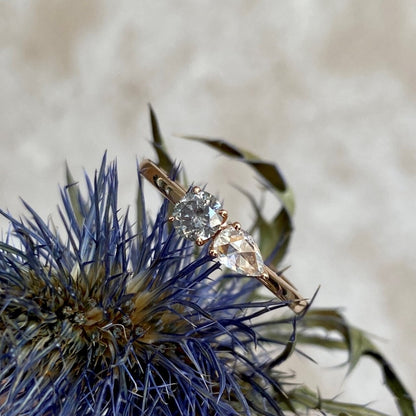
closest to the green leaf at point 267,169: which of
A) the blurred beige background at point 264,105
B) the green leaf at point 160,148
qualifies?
the green leaf at point 160,148

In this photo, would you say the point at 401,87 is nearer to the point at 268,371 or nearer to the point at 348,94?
the point at 348,94

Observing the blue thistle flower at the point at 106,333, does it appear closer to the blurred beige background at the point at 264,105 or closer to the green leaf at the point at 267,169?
the green leaf at the point at 267,169

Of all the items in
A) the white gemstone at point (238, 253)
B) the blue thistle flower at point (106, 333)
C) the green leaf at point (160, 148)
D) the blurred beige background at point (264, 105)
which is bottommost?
the blue thistle flower at point (106, 333)

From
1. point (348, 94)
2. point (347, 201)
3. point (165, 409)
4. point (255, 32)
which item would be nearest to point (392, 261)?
point (347, 201)

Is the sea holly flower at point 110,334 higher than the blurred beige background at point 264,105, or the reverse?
the blurred beige background at point 264,105

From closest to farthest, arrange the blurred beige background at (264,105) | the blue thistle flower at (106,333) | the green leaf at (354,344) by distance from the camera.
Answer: the blue thistle flower at (106,333) < the green leaf at (354,344) < the blurred beige background at (264,105)

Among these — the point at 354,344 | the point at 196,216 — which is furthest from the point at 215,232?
the point at 354,344
